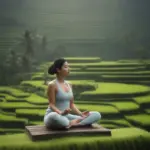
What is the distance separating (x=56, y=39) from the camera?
6.75 meters

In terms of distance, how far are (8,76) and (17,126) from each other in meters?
0.91

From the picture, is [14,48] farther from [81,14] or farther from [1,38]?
[81,14]

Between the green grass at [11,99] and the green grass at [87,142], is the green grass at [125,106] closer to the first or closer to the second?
the green grass at [11,99]

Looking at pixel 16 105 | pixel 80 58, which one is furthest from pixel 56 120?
pixel 80 58

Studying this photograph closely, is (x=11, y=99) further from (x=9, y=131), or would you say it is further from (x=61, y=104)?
(x=61, y=104)

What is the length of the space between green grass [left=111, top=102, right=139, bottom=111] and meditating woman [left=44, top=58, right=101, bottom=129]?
234 centimetres

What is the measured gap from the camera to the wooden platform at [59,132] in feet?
13.0

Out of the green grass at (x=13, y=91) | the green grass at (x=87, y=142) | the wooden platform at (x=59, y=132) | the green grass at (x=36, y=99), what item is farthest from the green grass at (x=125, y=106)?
the wooden platform at (x=59, y=132)

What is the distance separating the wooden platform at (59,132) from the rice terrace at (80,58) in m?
2.12

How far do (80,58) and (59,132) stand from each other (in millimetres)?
2942

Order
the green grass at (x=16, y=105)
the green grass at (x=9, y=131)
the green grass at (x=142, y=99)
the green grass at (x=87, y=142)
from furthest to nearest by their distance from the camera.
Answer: the green grass at (x=142, y=99) < the green grass at (x=16, y=105) < the green grass at (x=9, y=131) < the green grass at (x=87, y=142)

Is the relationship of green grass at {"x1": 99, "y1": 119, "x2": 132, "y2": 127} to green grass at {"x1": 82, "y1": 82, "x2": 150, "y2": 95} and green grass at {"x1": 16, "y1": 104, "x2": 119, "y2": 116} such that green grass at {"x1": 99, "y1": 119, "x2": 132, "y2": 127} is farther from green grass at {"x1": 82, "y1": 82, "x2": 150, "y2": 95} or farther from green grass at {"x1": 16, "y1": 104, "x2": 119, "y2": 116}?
Answer: green grass at {"x1": 82, "y1": 82, "x2": 150, "y2": 95}

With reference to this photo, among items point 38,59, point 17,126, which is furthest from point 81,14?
point 17,126

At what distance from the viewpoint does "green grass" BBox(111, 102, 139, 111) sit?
21.3 feet
